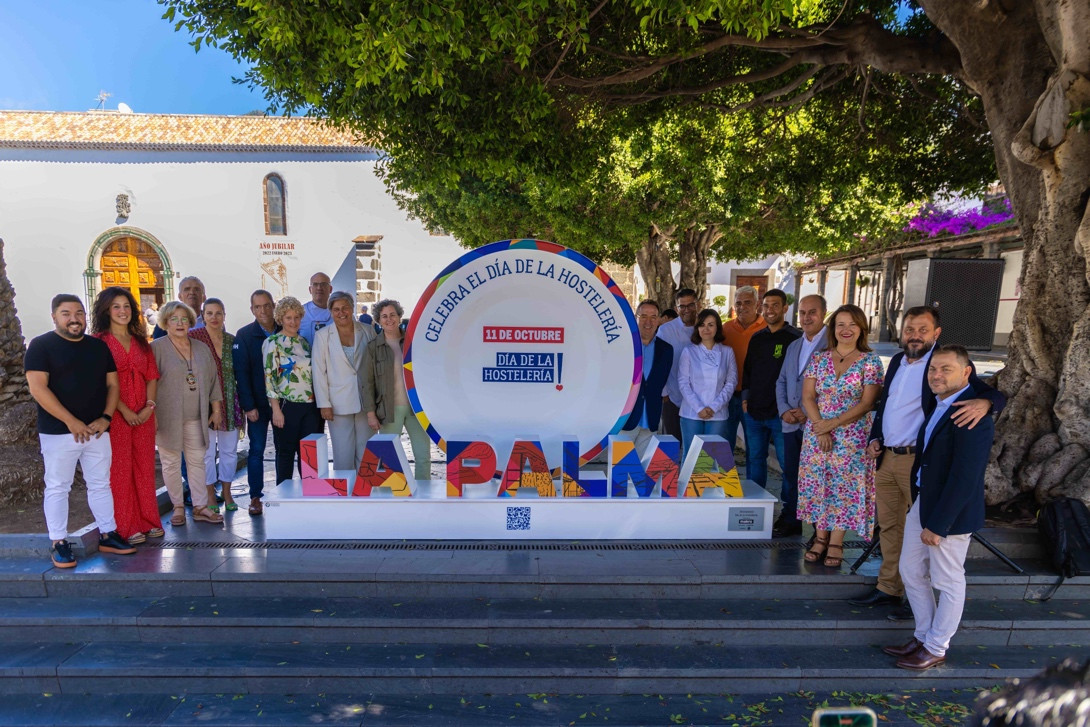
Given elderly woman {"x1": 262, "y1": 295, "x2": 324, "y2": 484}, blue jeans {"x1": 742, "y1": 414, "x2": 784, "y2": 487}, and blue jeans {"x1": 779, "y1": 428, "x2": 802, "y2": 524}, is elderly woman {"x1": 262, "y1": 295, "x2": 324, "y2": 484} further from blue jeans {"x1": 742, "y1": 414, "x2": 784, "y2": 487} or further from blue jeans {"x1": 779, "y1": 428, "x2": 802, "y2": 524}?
blue jeans {"x1": 779, "y1": 428, "x2": 802, "y2": 524}

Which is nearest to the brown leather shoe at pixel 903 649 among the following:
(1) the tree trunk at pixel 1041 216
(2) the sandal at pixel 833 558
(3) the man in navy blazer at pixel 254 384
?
(2) the sandal at pixel 833 558

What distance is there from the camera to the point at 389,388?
206 inches

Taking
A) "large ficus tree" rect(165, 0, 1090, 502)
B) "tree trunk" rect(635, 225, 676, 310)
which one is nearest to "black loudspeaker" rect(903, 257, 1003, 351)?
"large ficus tree" rect(165, 0, 1090, 502)

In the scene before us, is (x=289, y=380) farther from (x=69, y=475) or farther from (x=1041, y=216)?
(x=1041, y=216)

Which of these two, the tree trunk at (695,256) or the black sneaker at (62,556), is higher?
the tree trunk at (695,256)

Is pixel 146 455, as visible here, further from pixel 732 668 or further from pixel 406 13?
pixel 732 668

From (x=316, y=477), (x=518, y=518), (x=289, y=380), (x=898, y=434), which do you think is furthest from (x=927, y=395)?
(x=289, y=380)

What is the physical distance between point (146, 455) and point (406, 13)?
3.77 meters

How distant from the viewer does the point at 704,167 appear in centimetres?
1049

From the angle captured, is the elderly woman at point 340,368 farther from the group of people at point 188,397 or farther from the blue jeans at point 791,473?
the blue jeans at point 791,473

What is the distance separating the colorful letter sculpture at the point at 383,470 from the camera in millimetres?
4570

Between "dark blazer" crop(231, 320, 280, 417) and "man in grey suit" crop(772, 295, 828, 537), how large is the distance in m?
4.44

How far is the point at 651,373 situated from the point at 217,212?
1953 centimetres

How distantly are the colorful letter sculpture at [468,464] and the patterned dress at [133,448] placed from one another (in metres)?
2.28
